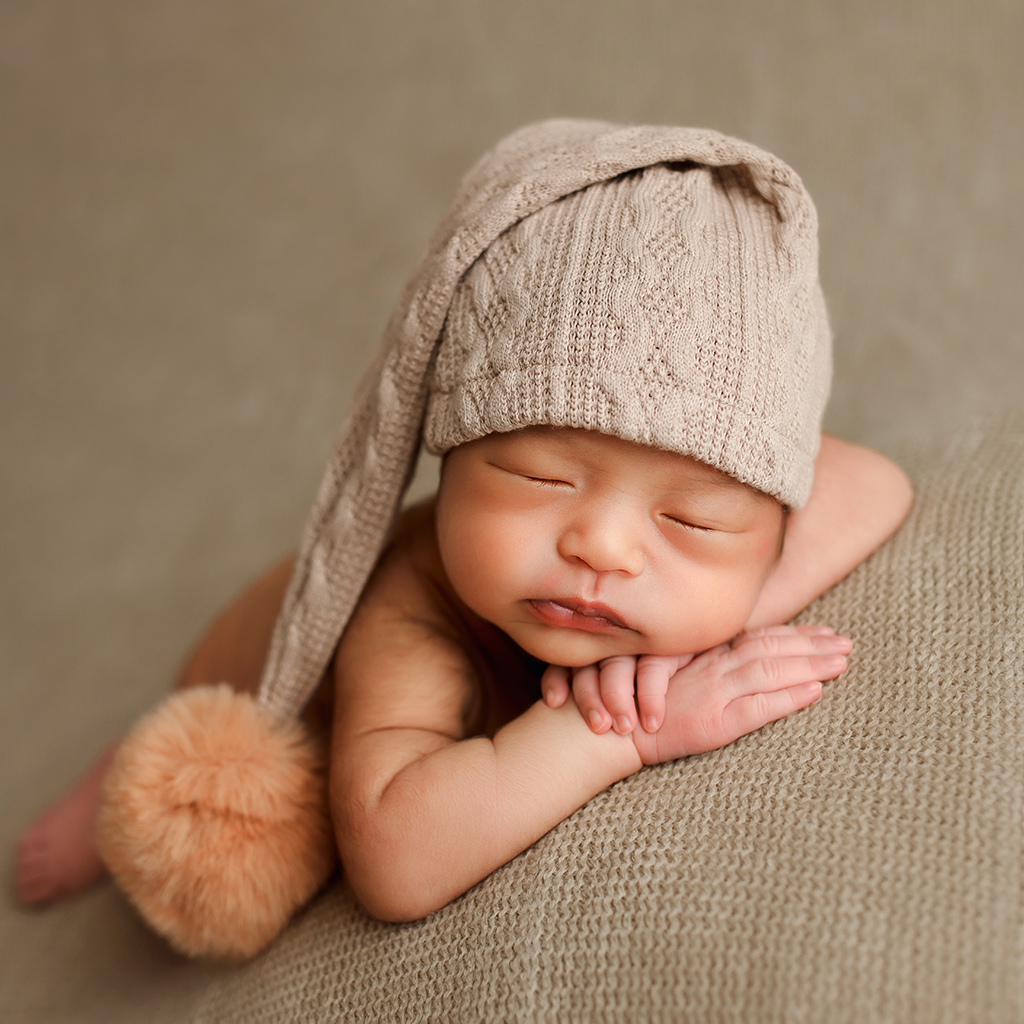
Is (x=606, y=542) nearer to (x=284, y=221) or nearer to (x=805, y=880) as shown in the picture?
(x=805, y=880)

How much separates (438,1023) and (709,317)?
2.09ft

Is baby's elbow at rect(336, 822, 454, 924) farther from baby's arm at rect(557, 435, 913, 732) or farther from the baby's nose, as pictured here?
the baby's nose

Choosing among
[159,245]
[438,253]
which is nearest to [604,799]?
[438,253]

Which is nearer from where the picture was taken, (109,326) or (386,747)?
(386,747)

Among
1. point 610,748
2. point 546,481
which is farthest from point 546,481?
point 610,748

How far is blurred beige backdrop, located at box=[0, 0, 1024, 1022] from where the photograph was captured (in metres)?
1.76

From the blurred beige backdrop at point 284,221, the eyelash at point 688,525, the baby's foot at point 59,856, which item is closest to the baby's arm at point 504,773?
the eyelash at point 688,525

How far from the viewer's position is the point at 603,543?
2.75ft

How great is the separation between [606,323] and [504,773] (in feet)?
1.35

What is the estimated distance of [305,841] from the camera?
1023 mm

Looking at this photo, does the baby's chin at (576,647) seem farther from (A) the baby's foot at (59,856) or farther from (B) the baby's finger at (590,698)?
(A) the baby's foot at (59,856)

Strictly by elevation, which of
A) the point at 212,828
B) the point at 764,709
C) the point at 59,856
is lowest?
the point at 59,856

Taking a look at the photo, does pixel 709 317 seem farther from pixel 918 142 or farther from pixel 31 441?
pixel 31 441

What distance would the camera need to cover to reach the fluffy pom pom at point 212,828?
38.4 inches
